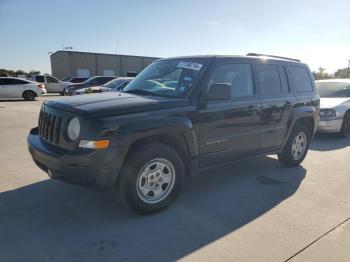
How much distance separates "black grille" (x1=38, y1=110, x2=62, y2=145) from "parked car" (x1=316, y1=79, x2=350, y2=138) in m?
6.96

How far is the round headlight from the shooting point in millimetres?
3414

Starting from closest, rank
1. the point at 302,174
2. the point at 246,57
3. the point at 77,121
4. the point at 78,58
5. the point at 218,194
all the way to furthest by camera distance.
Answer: the point at 77,121 → the point at 218,194 → the point at 246,57 → the point at 302,174 → the point at 78,58

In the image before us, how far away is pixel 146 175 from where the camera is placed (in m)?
3.78

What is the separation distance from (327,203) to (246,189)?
3.54 feet

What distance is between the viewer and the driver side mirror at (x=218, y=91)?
13.5 feet

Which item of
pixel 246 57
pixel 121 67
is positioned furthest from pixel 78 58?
pixel 246 57

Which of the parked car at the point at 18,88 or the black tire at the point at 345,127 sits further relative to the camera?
the parked car at the point at 18,88

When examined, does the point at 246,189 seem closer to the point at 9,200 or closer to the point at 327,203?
the point at 327,203

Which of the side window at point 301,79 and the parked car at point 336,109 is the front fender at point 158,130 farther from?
the parked car at point 336,109

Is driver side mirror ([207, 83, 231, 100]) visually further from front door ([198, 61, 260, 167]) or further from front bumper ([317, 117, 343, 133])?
front bumper ([317, 117, 343, 133])

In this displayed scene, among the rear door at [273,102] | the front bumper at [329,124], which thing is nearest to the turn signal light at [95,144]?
the rear door at [273,102]

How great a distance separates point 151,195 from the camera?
3.91 meters

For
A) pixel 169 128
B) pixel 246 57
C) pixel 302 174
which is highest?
pixel 246 57

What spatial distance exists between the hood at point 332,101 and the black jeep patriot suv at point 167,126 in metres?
3.63
